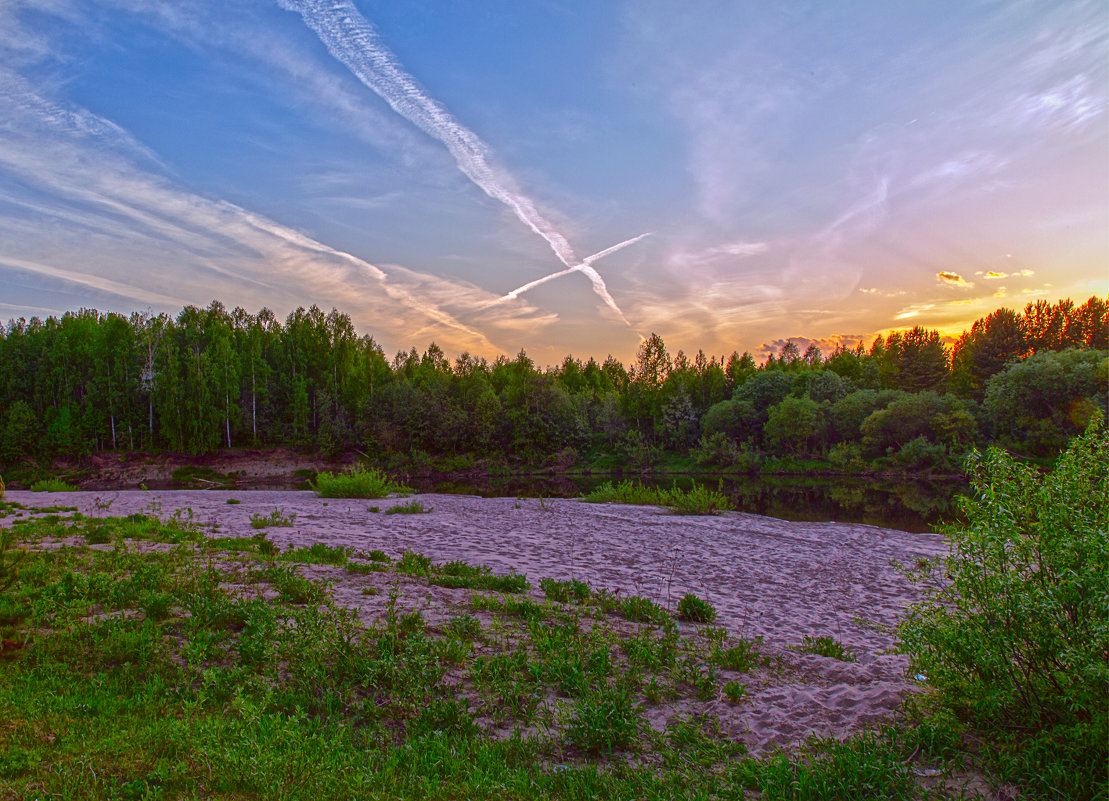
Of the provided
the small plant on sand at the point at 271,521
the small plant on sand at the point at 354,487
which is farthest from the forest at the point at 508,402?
the small plant on sand at the point at 271,521

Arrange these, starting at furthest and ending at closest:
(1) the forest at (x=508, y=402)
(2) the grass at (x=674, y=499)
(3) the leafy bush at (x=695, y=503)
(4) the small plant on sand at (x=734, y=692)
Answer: (1) the forest at (x=508, y=402), (2) the grass at (x=674, y=499), (3) the leafy bush at (x=695, y=503), (4) the small plant on sand at (x=734, y=692)

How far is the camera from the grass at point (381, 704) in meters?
4.11

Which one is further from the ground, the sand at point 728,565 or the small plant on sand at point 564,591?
the small plant on sand at point 564,591

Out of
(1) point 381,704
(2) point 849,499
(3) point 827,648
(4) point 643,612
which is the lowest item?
(2) point 849,499

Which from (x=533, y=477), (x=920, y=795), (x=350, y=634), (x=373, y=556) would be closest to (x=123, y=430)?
(x=533, y=477)

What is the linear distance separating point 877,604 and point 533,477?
60.6 meters

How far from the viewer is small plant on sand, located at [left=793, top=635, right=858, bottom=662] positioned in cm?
730

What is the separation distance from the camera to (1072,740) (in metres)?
4.06

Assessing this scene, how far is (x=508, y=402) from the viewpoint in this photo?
8394cm

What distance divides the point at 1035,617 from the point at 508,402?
80.2m

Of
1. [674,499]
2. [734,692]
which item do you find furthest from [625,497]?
[734,692]

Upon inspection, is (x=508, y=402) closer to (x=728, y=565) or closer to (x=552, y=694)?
(x=728, y=565)

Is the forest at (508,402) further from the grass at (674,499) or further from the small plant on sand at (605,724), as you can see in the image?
the small plant on sand at (605,724)

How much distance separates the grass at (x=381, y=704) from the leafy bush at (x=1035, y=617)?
0.99ft
